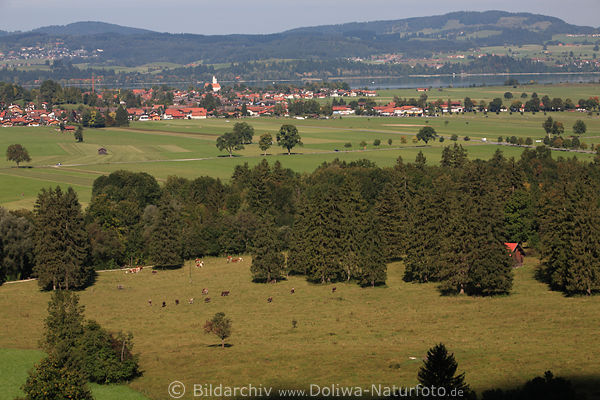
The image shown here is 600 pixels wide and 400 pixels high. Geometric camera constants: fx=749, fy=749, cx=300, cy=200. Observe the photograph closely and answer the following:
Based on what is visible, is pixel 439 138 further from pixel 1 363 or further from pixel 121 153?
pixel 1 363

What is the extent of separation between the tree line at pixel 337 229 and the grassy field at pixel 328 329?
2355 millimetres

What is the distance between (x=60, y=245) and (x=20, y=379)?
30.3 m

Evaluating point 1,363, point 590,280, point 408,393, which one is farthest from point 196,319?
point 590,280

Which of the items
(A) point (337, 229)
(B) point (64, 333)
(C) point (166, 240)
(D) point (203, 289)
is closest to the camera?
(B) point (64, 333)

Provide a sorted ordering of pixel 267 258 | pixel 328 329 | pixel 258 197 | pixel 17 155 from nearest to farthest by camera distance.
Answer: pixel 328 329 < pixel 267 258 < pixel 258 197 < pixel 17 155

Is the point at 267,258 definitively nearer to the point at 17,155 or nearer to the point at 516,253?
the point at 516,253

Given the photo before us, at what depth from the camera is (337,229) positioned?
7219 centimetres

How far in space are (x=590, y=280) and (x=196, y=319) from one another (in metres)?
A: 30.3

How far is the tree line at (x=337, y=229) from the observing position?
6191cm

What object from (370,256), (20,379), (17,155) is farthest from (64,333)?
(17,155)

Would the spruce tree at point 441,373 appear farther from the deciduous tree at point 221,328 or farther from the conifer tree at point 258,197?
the conifer tree at point 258,197

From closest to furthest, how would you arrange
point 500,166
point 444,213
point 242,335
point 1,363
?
point 1,363
point 242,335
point 444,213
point 500,166

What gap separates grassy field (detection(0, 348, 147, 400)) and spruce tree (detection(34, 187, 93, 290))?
2193 centimetres

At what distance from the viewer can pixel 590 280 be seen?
5731cm
